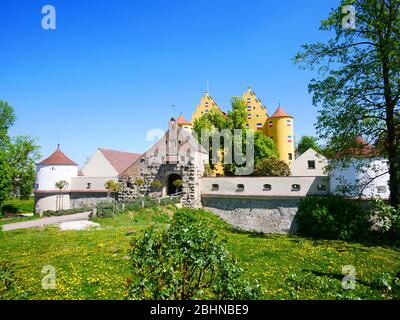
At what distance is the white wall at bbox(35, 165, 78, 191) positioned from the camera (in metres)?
32.2

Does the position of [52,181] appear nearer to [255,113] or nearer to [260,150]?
[260,150]

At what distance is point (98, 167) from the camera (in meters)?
38.0

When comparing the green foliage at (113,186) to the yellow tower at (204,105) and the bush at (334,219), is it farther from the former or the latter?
the yellow tower at (204,105)

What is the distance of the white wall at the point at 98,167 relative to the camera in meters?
37.3

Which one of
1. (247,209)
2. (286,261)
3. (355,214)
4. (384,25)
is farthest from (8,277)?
(247,209)

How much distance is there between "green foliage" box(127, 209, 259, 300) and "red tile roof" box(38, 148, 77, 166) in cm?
3183

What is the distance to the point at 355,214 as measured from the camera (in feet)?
67.2

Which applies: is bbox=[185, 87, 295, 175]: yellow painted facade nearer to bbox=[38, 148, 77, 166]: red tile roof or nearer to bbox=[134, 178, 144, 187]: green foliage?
bbox=[134, 178, 144, 187]: green foliage

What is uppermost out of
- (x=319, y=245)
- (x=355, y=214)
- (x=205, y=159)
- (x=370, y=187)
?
(x=205, y=159)

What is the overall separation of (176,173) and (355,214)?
55.4 ft

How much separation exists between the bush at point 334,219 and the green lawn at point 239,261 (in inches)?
92.2

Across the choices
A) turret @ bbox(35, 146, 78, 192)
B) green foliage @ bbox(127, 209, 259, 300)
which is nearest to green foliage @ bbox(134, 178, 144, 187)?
turret @ bbox(35, 146, 78, 192)

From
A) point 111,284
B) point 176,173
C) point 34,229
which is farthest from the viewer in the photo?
point 176,173

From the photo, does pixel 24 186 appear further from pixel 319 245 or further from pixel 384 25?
pixel 384 25
